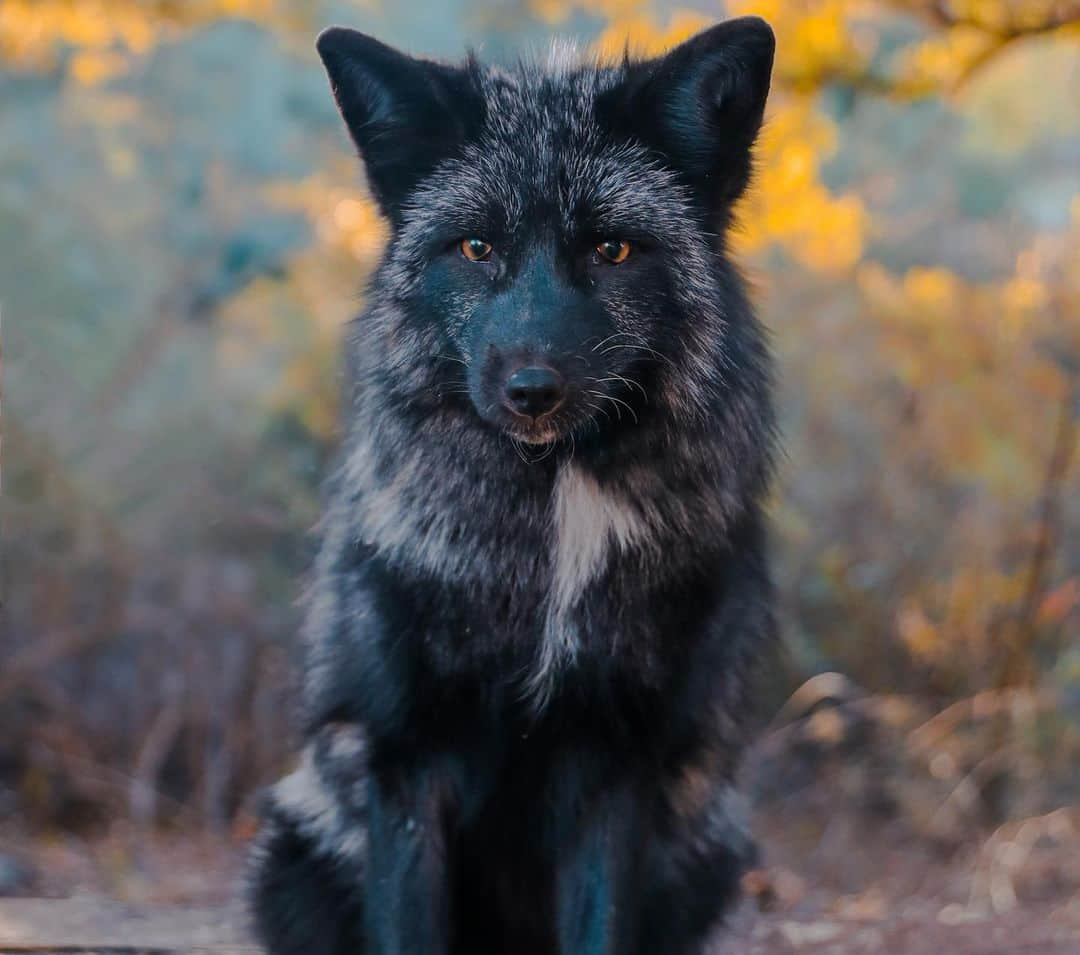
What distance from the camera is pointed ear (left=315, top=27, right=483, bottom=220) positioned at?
129 inches

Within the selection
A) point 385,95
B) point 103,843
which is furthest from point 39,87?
point 385,95

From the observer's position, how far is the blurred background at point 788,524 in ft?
21.9

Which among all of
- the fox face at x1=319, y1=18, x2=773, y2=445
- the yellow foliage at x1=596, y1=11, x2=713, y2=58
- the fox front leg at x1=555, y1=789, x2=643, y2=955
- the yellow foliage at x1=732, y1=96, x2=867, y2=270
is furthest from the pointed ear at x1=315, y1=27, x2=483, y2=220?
the yellow foliage at x1=596, y1=11, x2=713, y2=58

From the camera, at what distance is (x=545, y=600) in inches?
127

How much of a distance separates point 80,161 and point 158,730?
5.44 metres

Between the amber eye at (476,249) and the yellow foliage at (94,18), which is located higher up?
the yellow foliage at (94,18)

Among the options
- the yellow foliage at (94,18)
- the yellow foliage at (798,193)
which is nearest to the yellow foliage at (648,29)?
the yellow foliage at (798,193)

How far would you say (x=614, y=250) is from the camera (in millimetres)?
3162

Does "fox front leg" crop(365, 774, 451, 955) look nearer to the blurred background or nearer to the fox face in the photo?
the fox face

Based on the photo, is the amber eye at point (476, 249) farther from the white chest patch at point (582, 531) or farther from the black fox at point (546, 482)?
the white chest patch at point (582, 531)

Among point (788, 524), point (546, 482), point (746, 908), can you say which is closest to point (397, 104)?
point (546, 482)

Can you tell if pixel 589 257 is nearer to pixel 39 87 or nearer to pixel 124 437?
pixel 124 437

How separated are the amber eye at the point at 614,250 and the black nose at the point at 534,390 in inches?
15.1

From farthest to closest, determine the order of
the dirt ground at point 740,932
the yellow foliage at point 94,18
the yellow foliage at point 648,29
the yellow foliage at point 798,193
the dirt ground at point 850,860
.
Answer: the yellow foliage at point 94,18 → the yellow foliage at point 798,193 → the yellow foliage at point 648,29 → the dirt ground at point 850,860 → the dirt ground at point 740,932
